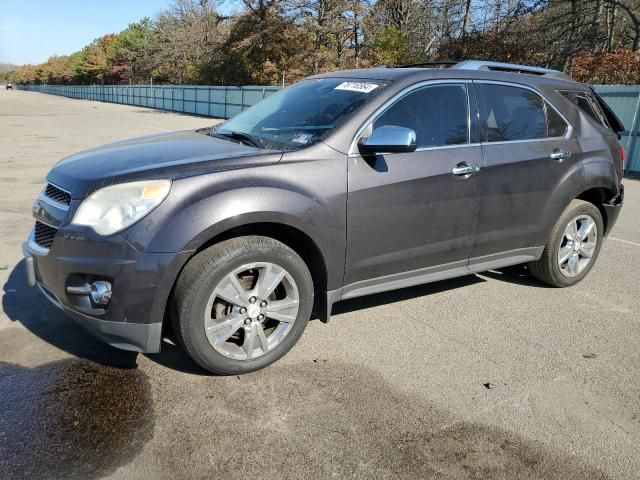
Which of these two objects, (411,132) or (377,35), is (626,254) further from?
(377,35)

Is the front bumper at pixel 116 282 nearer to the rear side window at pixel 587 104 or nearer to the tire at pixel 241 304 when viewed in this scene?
the tire at pixel 241 304

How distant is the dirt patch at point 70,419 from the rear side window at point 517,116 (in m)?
3.02

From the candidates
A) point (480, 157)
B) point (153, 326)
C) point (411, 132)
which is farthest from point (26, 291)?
point (480, 157)

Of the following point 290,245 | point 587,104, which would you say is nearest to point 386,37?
point 587,104

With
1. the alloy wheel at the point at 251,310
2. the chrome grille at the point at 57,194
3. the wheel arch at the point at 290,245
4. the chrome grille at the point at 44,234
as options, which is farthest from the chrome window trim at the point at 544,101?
the chrome grille at the point at 44,234

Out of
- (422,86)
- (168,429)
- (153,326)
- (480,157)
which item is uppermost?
(422,86)

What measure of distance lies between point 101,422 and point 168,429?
0.35 metres

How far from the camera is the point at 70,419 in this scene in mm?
2705

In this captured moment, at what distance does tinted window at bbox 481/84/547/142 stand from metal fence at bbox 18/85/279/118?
14.6m

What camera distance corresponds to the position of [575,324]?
4066mm

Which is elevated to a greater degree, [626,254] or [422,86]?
[422,86]

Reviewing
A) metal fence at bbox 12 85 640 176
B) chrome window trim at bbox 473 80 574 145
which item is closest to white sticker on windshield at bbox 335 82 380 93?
chrome window trim at bbox 473 80 574 145

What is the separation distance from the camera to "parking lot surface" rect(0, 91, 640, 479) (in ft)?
8.09

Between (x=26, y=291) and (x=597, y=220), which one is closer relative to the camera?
(x=26, y=291)
